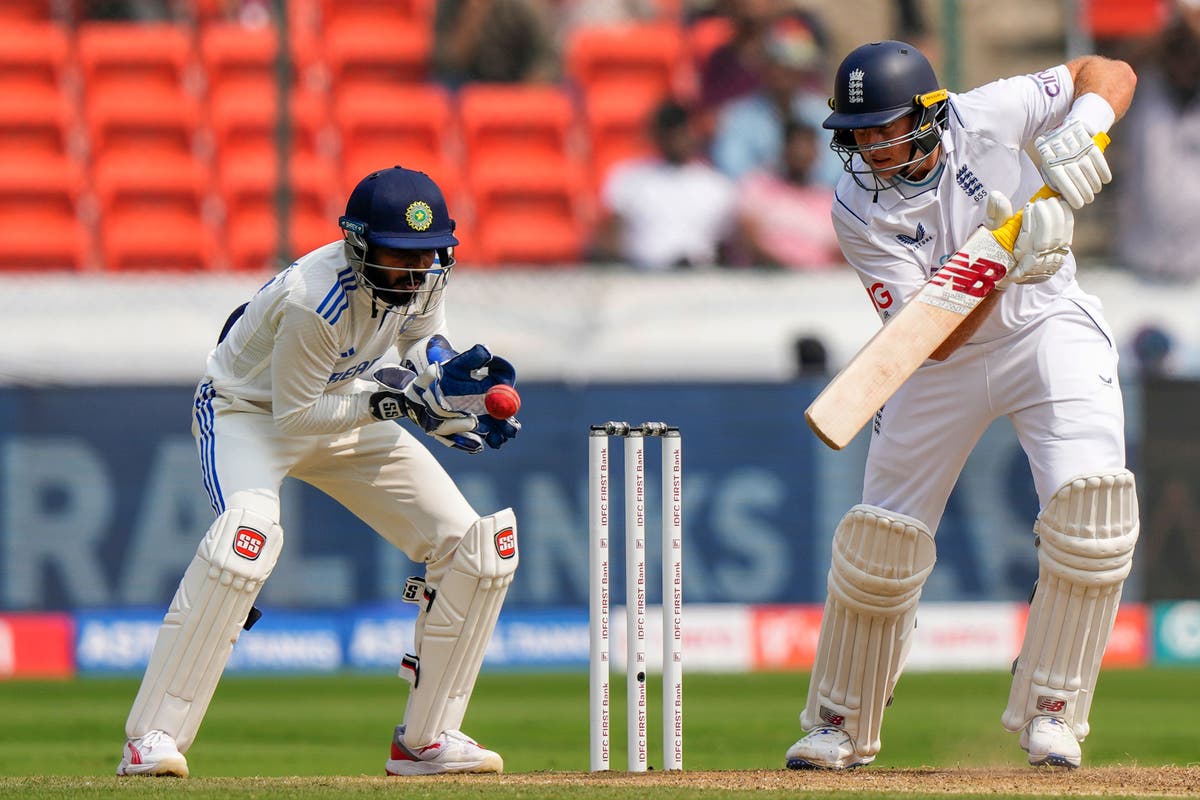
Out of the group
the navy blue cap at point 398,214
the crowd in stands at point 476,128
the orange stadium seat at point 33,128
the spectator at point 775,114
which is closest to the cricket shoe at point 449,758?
the navy blue cap at point 398,214

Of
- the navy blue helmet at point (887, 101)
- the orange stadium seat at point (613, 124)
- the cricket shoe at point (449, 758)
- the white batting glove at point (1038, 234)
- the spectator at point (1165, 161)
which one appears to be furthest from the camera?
the orange stadium seat at point (613, 124)

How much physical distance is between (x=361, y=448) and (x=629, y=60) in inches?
292

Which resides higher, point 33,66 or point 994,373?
point 33,66

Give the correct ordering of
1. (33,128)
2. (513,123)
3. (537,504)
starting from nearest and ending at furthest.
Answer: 1. (537,504)
2. (33,128)
3. (513,123)

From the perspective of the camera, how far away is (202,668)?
500 centimetres

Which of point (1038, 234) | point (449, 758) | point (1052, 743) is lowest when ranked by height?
point (449, 758)

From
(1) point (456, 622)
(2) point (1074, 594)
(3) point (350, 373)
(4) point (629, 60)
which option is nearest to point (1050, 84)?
(2) point (1074, 594)

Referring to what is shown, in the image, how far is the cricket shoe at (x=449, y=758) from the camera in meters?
5.30

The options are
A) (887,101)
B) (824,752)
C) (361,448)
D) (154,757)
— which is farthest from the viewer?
(361,448)

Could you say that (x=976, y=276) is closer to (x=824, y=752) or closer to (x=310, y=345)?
(x=824, y=752)

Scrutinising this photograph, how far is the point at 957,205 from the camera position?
4.87m

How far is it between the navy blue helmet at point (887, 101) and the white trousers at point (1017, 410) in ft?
1.71

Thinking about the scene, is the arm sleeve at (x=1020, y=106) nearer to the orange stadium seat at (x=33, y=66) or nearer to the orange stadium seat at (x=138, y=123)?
the orange stadium seat at (x=138, y=123)

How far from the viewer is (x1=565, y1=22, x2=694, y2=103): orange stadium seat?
40.1 ft
